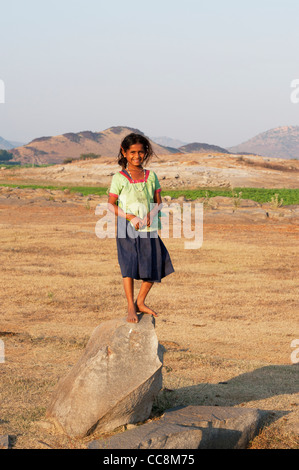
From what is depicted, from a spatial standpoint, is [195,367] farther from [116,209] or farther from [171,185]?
[171,185]

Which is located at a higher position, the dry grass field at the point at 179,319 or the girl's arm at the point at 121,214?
the girl's arm at the point at 121,214

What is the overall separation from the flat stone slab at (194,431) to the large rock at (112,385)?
187mm

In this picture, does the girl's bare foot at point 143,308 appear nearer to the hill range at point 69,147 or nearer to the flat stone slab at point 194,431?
the flat stone slab at point 194,431

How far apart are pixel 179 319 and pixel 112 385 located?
173 inches

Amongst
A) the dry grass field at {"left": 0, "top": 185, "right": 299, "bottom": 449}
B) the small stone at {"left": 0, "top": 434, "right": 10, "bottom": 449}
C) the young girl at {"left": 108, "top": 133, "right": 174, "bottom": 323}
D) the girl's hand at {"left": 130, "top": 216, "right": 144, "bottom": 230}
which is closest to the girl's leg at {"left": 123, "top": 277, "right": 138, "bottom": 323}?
the young girl at {"left": 108, "top": 133, "right": 174, "bottom": 323}

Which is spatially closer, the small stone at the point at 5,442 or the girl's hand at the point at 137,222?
the small stone at the point at 5,442

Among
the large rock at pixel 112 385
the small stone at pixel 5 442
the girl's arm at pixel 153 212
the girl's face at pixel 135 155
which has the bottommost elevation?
the small stone at pixel 5 442

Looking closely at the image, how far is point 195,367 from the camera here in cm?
588

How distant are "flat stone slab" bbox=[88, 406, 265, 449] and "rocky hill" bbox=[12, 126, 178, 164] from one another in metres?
144

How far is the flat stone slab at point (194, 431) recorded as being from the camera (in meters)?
3.53

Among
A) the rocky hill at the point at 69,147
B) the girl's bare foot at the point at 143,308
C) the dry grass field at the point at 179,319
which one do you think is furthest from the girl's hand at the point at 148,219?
the rocky hill at the point at 69,147

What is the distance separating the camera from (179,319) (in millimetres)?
8227

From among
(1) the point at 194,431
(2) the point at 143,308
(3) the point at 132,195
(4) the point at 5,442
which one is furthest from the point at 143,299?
(4) the point at 5,442
